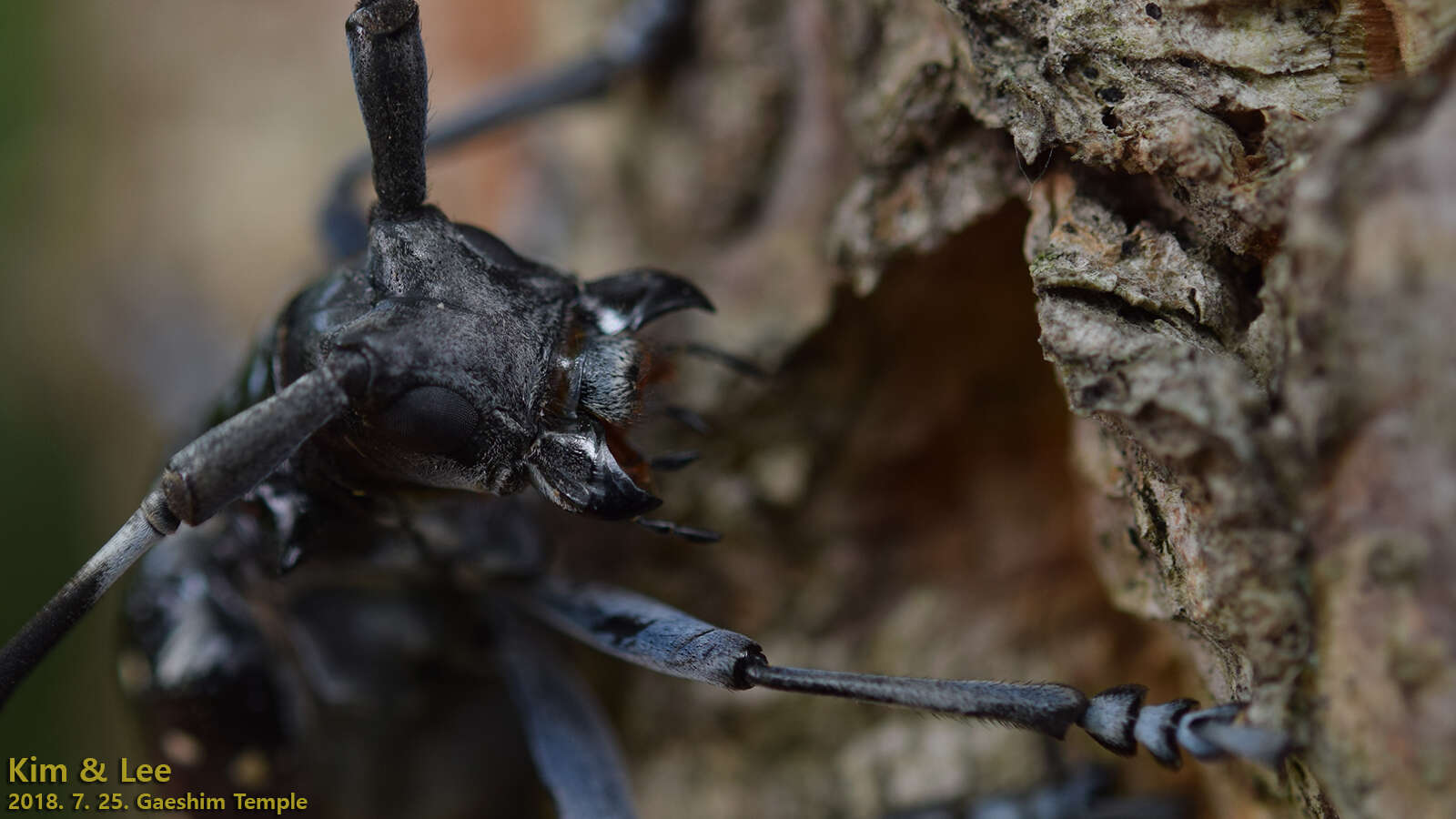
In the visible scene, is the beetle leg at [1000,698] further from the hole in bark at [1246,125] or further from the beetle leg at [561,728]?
the hole in bark at [1246,125]

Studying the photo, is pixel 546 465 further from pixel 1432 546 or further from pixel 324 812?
pixel 324 812

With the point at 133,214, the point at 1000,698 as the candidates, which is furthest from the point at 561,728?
the point at 133,214

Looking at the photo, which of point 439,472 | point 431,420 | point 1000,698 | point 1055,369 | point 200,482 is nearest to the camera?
point 200,482

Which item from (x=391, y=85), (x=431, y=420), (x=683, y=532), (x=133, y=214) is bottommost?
(x=683, y=532)

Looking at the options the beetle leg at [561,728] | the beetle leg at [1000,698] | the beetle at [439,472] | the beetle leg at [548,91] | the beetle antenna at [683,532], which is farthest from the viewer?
the beetle leg at [548,91]

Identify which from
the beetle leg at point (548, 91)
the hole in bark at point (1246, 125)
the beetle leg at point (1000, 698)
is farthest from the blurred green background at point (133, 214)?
the hole in bark at point (1246, 125)

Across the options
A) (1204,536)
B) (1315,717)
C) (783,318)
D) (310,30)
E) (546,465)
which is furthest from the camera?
(310,30)

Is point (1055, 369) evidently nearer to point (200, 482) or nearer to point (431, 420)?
point (431, 420)

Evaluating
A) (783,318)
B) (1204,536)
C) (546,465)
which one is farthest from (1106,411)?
(783,318)
